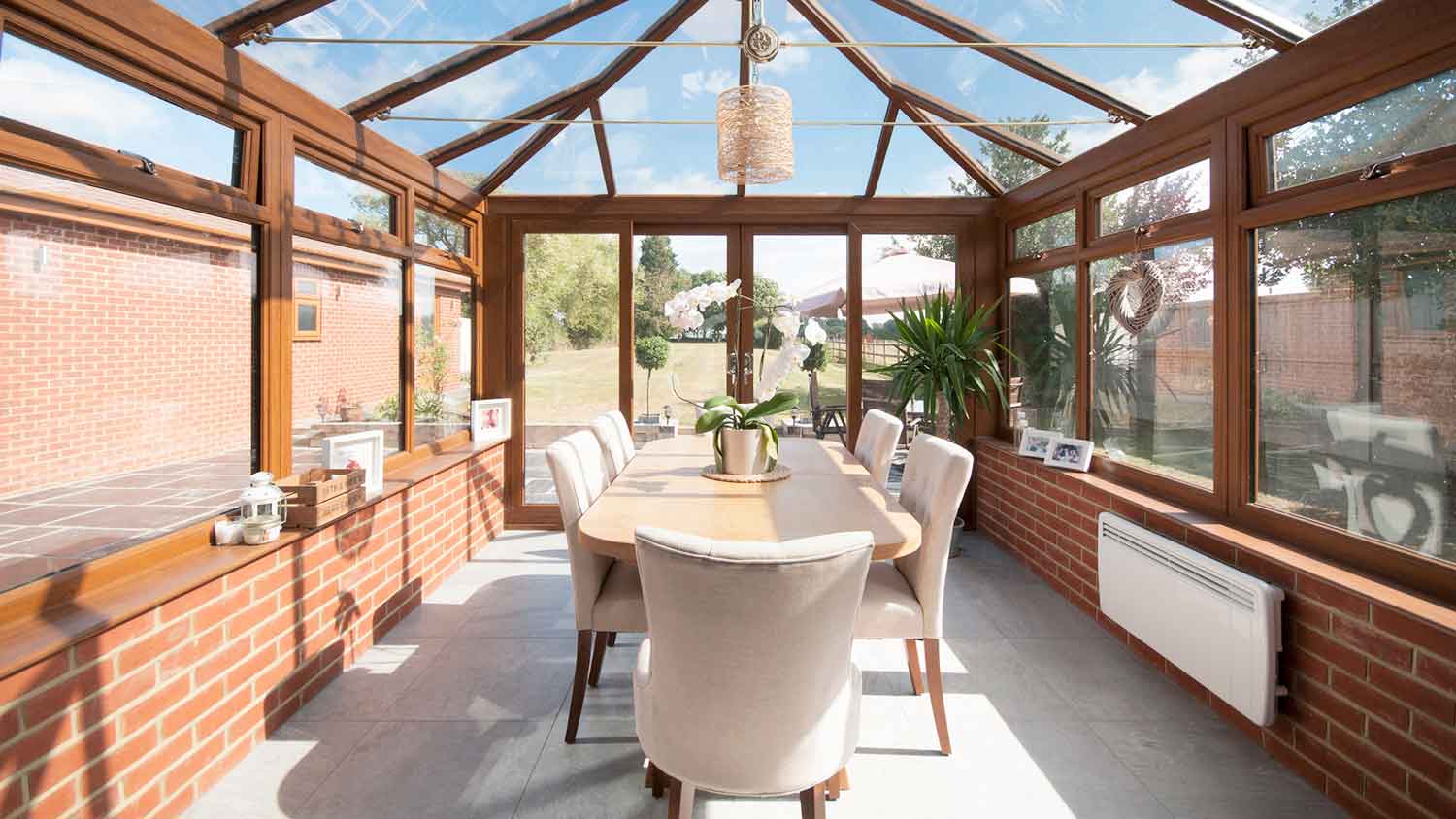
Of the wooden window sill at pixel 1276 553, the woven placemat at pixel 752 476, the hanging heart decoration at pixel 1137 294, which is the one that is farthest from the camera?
the hanging heart decoration at pixel 1137 294

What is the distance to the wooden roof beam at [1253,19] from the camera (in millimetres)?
2490

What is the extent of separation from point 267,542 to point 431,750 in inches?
36.4

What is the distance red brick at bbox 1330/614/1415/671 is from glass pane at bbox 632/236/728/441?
3.78 meters

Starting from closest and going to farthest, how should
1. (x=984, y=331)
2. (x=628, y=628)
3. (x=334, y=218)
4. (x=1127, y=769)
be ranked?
(x=1127, y=769)
(x=628, y=628)
(x=334, y=218)
(x=984, y=331)

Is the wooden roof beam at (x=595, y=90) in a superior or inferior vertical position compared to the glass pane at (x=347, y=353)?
superior

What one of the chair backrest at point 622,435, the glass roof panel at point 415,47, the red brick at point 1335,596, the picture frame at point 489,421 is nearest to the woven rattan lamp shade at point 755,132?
the glass roof panel at point 415,47

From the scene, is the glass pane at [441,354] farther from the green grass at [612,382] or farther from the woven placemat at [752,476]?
the woven placemat at [752,476]

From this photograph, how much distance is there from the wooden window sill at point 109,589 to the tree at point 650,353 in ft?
9.52

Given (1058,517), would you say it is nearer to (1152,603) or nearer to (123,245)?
(1152,603)

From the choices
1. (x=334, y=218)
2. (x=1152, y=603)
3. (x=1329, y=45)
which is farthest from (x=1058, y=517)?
(x=334, y=218)

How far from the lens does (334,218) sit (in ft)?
10.6

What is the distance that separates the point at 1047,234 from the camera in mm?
4527

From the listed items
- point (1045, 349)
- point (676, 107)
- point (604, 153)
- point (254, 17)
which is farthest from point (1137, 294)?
point (254, 17)

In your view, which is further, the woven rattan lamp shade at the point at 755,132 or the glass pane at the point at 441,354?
the glass pane at the point at 441,354
